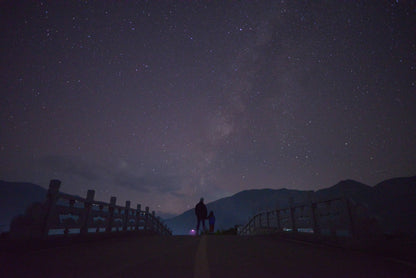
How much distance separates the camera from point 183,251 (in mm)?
4773

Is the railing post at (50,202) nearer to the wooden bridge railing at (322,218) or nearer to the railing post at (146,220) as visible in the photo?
the wooden bridge railing at (322,218)

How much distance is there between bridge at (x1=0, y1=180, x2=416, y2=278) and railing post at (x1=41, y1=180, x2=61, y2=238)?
22 mm

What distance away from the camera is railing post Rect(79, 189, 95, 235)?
7.14m

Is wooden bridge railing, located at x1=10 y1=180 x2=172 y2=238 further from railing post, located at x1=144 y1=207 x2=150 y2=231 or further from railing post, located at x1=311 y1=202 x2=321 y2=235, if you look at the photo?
railing post, located at x1=311 y1=202 x2=321 y2=235

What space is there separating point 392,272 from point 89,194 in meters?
7.92

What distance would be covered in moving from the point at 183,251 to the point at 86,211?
4.35 metres

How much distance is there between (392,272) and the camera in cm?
281

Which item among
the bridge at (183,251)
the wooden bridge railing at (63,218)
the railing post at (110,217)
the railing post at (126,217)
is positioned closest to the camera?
the bridge at (183,251)

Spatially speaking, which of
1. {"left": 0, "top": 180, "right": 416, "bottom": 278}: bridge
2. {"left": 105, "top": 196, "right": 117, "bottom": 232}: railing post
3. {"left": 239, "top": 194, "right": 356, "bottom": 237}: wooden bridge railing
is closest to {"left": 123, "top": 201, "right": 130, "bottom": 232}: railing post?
{"left": 0, "top": 180, "right": 416, "bottom": 278}: bridge

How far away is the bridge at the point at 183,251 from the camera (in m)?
2.77

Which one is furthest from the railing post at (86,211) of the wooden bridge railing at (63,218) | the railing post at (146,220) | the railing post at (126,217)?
the railing post at (146,220)

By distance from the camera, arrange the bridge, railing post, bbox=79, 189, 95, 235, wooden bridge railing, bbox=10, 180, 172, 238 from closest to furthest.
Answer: the bridge < wooden bridge railing, bbox=10, 180, 172, 238 < railing post, bbox=79, 189, 95, 235

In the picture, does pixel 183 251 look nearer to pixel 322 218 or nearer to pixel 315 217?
pixel 322 218

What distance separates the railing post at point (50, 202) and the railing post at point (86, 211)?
151 cm
